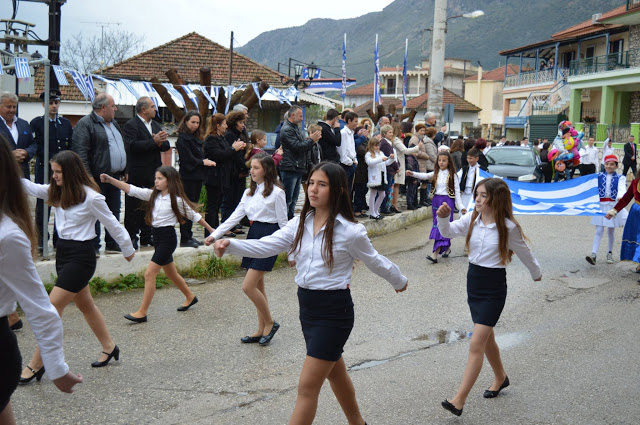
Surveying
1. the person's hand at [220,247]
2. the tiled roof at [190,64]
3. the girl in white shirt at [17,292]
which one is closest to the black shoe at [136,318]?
the person's hand at [220,247]

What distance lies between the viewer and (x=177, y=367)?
560 centimetres

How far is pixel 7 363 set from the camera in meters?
2.75

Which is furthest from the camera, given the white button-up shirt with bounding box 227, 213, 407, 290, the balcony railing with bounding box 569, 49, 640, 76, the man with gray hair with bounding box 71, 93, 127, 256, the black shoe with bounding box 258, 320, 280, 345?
the balcony railing with bounding box 569, 49, 640, 76

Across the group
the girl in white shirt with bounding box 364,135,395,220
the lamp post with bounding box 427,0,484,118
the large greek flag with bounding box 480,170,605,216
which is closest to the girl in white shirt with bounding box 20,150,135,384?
the large greek flag with bounding box 480,170,605,216

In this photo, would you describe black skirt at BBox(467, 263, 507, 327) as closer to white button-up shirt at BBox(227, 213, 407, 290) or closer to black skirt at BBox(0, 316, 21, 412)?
white button-up shirt at BBox(227, 213, 407, 290)

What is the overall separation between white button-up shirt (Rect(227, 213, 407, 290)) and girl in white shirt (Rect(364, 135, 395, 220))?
8.43m

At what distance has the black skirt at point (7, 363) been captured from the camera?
8.97 ft

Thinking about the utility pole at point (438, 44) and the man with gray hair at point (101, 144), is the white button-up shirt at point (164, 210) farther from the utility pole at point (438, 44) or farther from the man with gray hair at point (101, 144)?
the utility pole at point (438, 44)

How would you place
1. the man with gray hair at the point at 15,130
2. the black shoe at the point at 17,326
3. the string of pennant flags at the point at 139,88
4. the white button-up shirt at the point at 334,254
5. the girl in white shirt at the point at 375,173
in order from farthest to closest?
the girl in white shirt at the point at 375,173 → the string of pennant flags at the point at 139,88 → the man with gray hair at the point at 15,130 → the black shoe at the point at 17,326 → the white button-up shirt at the point at 334,254

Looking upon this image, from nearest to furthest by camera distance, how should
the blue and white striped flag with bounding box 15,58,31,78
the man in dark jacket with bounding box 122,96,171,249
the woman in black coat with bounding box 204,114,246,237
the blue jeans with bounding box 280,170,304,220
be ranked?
the blue and white striped flag with bounding box 15,58,31,78 → the man in dark jacket with bounding box 122,96,171,249 → the woman in black coat with bounding box 204,114,246,237 → the blue jeans with bounding box 280,170,304,220

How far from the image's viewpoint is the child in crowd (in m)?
10.2

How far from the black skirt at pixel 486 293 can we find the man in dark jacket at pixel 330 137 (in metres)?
6.98

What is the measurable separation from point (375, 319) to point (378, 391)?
6.71 ft

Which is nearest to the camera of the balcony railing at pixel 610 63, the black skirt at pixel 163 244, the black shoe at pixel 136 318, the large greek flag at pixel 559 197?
the black shoe at pixel 136 318
